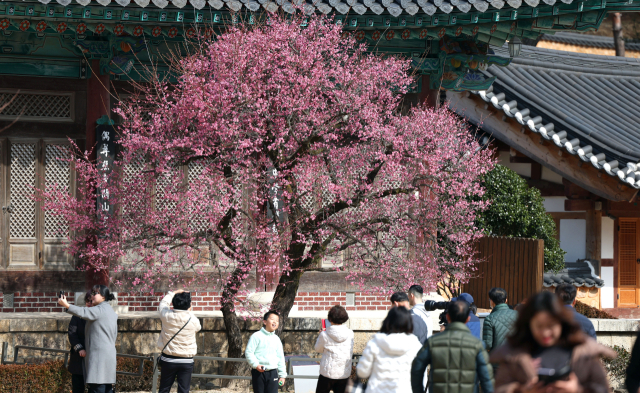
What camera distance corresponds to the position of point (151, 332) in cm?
1063

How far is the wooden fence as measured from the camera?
10.2 metres

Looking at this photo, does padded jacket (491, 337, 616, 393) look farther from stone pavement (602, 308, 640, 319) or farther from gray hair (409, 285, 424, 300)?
stone pavement (602, 308, 640, 319)

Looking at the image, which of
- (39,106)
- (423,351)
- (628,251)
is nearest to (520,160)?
(628,251)

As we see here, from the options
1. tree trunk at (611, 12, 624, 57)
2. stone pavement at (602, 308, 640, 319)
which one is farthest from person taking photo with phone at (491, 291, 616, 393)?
tree trunk at (611, 12, 624, 57)

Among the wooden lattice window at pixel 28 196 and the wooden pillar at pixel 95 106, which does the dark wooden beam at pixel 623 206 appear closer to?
the wooden pillar at pixel 95 106

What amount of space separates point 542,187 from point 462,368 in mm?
10580

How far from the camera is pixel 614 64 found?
61.2 feet

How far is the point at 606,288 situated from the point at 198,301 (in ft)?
29.2

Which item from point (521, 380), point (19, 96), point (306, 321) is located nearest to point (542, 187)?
point (306, 321)

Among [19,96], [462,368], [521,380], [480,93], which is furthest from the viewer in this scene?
[480,93]

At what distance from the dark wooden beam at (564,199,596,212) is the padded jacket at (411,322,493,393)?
10584 millimetres

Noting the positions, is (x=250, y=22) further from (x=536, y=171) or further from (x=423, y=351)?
(x=536, y=171)

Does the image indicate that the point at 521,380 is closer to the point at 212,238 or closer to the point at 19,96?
the point at 212,238

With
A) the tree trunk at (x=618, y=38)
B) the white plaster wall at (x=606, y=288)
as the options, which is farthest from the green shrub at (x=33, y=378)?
the tree trunk at (x=618, y=38)
